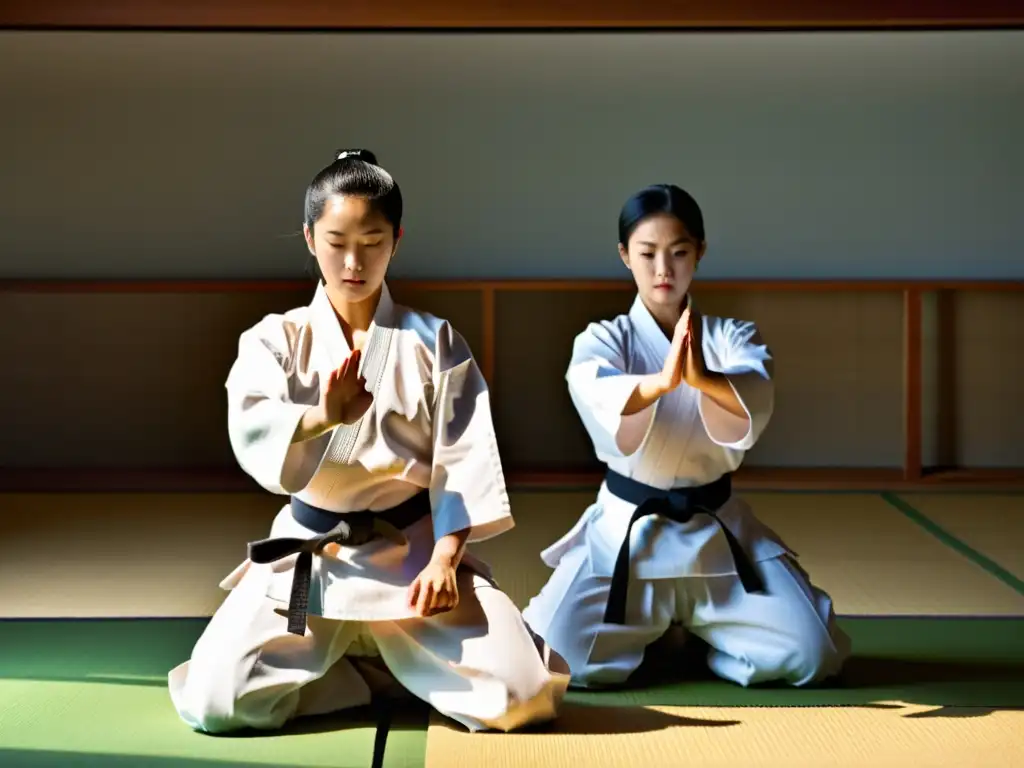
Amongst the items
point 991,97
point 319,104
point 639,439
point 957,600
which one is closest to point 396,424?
point 639,439

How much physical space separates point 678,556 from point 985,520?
7.61 ft

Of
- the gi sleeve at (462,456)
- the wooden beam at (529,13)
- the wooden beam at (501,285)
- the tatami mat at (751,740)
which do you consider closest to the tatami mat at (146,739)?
the tatami mat at (751,740)

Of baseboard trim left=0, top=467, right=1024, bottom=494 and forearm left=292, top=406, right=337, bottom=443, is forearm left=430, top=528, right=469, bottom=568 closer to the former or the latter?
forearm left=292, top=406, right=337, bottom=443

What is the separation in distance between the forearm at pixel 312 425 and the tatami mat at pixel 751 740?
0.65 m

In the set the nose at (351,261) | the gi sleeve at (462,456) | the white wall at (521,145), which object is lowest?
the gi sleeve at (462,456)

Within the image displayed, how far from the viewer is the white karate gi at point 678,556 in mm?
3148

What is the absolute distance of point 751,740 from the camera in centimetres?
274

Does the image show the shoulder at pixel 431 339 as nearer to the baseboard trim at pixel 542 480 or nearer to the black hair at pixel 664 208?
the black hair at pixel 664 208

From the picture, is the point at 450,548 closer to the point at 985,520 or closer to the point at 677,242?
the point at 677,242

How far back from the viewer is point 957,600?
3.94 meters

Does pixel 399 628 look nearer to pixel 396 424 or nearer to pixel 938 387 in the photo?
pixel 396 424

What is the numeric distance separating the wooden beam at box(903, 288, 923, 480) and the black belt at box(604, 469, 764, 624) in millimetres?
2904

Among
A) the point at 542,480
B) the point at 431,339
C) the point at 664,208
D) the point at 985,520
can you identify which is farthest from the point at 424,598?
the point at 542,480

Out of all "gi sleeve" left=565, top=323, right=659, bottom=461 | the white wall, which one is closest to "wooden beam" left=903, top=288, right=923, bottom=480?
the white wall
